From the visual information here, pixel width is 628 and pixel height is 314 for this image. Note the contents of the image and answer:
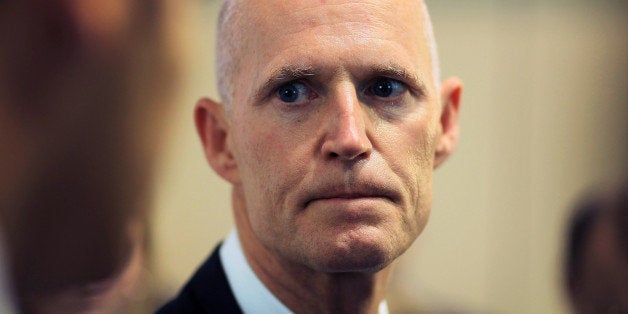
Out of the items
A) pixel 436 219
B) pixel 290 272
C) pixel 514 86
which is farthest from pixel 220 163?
pixel 514 86

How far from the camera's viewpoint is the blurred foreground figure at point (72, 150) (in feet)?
12.9

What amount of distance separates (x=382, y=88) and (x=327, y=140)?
0.74 feet

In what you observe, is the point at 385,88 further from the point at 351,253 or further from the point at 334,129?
the point at 351,253

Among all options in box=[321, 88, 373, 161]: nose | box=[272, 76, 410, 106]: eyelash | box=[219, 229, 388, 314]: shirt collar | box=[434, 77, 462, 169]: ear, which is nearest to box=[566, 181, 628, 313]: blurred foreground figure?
box=[434, 77, 462, 169]: ear

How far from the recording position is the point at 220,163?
105 inches

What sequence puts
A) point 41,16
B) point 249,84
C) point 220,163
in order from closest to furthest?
point 249,84
point 220,163
point 41,16

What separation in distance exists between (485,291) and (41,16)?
276cm

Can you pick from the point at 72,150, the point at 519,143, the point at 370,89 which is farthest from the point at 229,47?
the point at 519,143

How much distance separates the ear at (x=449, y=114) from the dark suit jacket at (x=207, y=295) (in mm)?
684

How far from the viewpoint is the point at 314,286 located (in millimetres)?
2529

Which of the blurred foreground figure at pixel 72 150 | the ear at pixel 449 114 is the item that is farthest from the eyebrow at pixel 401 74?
the blurred foreground figure at pixel 72 150

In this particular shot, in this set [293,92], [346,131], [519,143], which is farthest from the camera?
[519,143]

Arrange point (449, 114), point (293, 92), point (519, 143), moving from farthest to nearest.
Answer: point (519, 143)
point (449, 114)
point (293, 92)

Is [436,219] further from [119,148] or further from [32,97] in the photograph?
[32,97]
